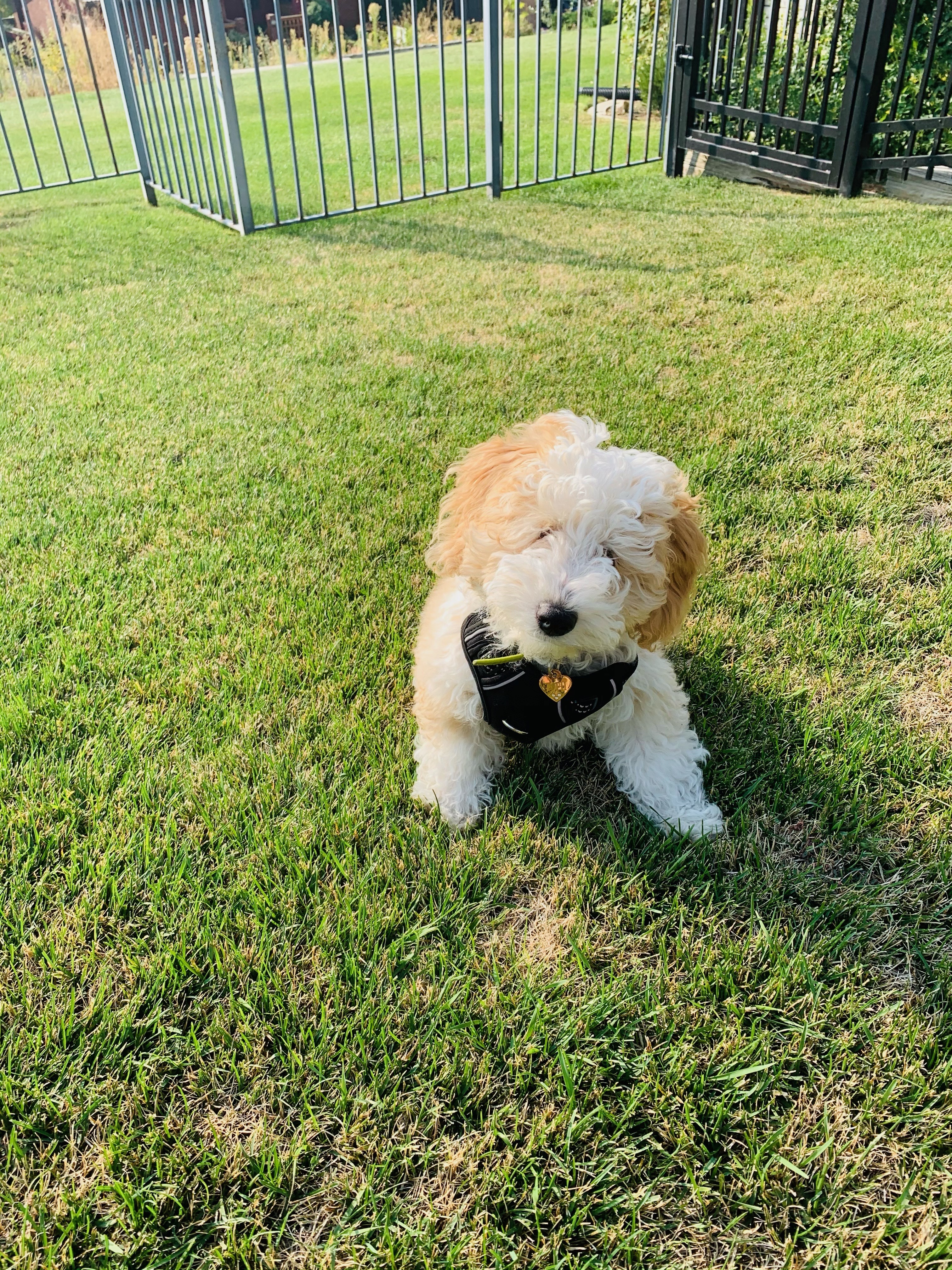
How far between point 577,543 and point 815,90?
932cm

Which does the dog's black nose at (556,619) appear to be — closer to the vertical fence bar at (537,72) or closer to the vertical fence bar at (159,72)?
the vertical fence bar at (537,72)

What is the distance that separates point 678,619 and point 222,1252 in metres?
1.71

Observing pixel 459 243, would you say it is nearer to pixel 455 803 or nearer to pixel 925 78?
pixel 925 78

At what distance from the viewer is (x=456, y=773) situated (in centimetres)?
238

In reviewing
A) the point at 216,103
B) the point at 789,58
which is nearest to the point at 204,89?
the point at 216,103

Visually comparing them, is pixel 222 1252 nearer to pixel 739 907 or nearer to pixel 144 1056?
pixel 144 1056

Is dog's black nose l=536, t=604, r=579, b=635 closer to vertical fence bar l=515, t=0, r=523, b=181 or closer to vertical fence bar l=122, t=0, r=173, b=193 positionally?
vertical fence bar l=515, t=0, r=523, b=181

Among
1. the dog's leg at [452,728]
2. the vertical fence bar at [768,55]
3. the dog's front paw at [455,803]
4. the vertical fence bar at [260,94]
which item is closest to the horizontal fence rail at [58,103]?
Answer: the vertical fence bar at [260,94]

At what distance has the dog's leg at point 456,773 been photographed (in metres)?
2.38

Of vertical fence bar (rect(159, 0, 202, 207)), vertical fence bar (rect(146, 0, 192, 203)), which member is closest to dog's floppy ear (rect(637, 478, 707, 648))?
vertical fence bar (rect(159, 0, 202, 207))

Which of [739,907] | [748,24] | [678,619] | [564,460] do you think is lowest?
[739,907]

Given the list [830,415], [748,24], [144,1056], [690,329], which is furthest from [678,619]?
[748,24]

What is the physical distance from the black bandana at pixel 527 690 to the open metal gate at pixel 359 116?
22.8 ft

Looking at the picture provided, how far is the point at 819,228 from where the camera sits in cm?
691
